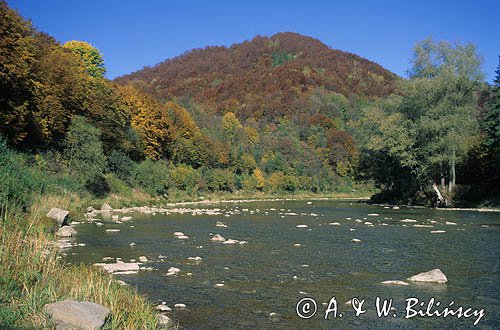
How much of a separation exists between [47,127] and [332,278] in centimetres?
3292

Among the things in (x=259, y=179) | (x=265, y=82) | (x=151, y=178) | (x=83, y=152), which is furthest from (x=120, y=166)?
(x=265, y=82)

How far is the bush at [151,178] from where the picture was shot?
49581mm

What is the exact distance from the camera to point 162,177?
173 ft

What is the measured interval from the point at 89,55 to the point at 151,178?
87.0ft

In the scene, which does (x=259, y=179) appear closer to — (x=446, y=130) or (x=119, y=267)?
(x=446, y=130)

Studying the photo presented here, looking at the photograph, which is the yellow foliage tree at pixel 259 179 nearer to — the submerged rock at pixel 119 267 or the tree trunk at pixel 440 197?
the tree trunk at pixel 440 197

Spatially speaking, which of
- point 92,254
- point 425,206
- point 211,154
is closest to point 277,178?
point 211,154

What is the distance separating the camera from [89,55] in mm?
65812

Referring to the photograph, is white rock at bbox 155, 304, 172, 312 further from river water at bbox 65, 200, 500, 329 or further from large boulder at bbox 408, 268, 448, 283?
large boulder at bbox 408, 268, 448, 283

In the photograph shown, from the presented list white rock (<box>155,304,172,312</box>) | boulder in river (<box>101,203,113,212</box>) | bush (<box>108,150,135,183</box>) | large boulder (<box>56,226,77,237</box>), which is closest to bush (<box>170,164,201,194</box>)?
bush (<box>108,150,135,183</box>)

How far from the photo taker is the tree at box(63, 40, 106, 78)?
64188 millimetres
